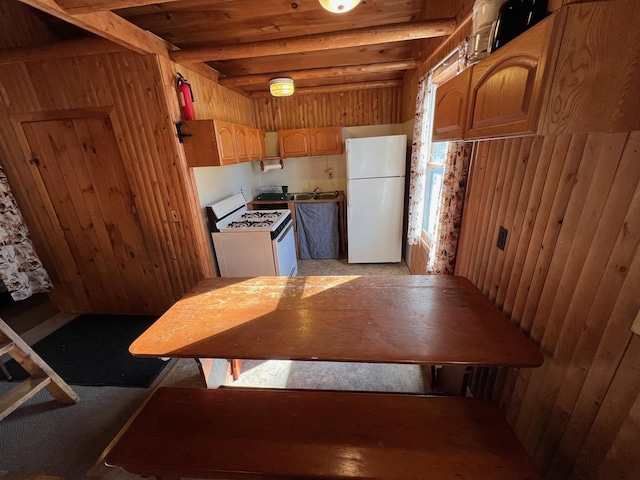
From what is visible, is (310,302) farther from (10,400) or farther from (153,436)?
(10,400)

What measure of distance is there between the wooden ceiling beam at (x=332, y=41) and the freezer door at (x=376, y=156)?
3.75ft

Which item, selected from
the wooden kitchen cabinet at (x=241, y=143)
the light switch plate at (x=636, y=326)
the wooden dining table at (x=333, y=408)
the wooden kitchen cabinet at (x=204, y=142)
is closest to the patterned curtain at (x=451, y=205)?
the wooden dining table at (x=333, y=408)

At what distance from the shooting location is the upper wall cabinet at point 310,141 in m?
3.70

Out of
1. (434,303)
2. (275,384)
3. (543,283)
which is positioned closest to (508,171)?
(543,283)

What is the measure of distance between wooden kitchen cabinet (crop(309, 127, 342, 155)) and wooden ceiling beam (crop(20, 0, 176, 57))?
6.52ft

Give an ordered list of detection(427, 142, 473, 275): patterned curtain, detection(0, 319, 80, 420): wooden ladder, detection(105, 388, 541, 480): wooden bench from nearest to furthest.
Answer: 1. detection(105, 388, 541, 480): wooden bench
2. detection(0, 319, 80, 420): wooden ladder
3. detection(427, 142, 473, 275): patterned curtain

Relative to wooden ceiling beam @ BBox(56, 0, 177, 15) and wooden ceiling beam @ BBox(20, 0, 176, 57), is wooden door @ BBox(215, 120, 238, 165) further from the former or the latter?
wooden ceiling beam @ BBox(56, 0, 177, 15)

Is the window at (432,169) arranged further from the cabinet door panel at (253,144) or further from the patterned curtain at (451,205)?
the cabinet door panel at (253,144)

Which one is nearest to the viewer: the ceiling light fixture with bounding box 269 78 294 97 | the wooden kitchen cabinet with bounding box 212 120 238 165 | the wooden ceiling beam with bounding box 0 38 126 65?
the wooden ceiling beam with bounding box 0 38 126 65

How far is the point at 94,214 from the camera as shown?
2.41m

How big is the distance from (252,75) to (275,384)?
3147mm

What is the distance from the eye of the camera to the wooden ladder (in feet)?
4.85

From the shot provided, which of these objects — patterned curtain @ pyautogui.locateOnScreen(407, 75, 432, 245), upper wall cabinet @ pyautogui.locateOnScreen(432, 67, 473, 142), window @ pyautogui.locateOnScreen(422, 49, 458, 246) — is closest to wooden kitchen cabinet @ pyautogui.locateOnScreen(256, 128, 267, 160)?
patterned curtain @ pyautogui.locateOnScreen(407, 75, 432, 245)

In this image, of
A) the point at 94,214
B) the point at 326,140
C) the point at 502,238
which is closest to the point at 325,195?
the point at 326,140
